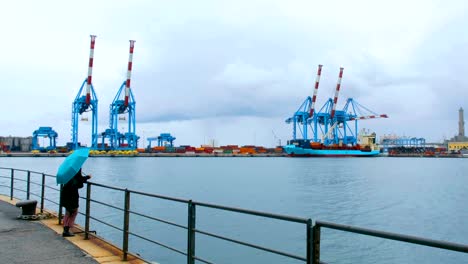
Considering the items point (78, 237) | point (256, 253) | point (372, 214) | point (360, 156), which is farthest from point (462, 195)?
point (360, 156)

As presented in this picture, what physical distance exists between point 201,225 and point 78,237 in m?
10.8

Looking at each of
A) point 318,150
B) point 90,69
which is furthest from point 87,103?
point 318,150

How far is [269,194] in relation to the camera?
31281 millimetres

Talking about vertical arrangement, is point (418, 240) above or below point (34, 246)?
above

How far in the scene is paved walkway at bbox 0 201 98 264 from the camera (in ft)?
17.6

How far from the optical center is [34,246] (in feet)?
19.7

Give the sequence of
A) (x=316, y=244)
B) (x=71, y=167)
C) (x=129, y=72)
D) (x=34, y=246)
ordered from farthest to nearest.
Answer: (x=129, y=72) < (x=71, y=167) < (x=34, y=246) < (x=316, y=244)

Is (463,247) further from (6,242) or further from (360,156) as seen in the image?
(360,156)

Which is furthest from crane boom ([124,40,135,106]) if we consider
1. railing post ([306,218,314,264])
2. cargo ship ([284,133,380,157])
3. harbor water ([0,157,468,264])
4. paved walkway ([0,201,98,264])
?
railing post ([306,218,314,264])

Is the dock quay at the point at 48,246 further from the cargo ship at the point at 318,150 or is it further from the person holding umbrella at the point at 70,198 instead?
the cargo ship at the point at 318,150

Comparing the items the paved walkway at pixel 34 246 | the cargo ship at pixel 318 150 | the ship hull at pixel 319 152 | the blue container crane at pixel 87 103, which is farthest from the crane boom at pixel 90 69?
the paved walkway at pixel 34 246

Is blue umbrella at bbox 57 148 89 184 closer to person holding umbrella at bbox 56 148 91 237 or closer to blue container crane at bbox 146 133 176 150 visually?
person holding umbrella at bbox 56 148 91 237

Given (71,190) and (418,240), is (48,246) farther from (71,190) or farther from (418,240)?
(418,240)

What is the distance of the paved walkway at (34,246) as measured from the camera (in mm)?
5359
